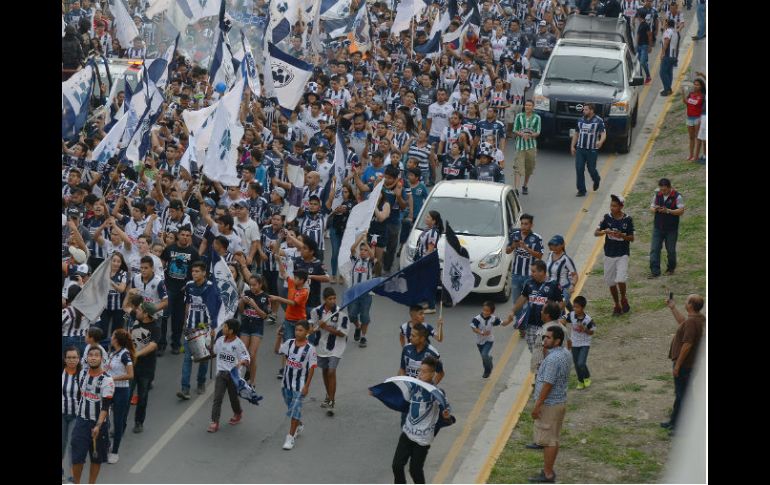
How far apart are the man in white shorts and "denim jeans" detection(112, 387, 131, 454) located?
6.88m

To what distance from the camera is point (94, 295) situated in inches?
645

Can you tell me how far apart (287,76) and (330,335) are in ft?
25.7

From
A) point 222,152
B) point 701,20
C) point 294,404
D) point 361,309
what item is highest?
point 701,20

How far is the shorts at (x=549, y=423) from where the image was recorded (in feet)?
47.5

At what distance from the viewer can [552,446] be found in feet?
47.9

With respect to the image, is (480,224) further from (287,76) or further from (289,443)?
(289,443)

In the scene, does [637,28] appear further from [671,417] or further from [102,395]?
[102,395]

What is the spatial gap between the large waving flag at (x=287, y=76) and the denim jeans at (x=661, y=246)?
6.26 meters

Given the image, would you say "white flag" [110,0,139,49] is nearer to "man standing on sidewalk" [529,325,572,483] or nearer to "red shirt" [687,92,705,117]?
"red shirt" [687,92,705,117]

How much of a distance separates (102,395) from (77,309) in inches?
85.3

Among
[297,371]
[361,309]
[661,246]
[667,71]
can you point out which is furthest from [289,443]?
[667,71]

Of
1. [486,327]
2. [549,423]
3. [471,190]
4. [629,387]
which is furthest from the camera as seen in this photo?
[471,190]

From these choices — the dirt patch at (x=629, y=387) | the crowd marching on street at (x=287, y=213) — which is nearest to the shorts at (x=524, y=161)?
the crowd marching on street at (x=287, y=213)

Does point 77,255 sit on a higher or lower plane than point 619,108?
lower
